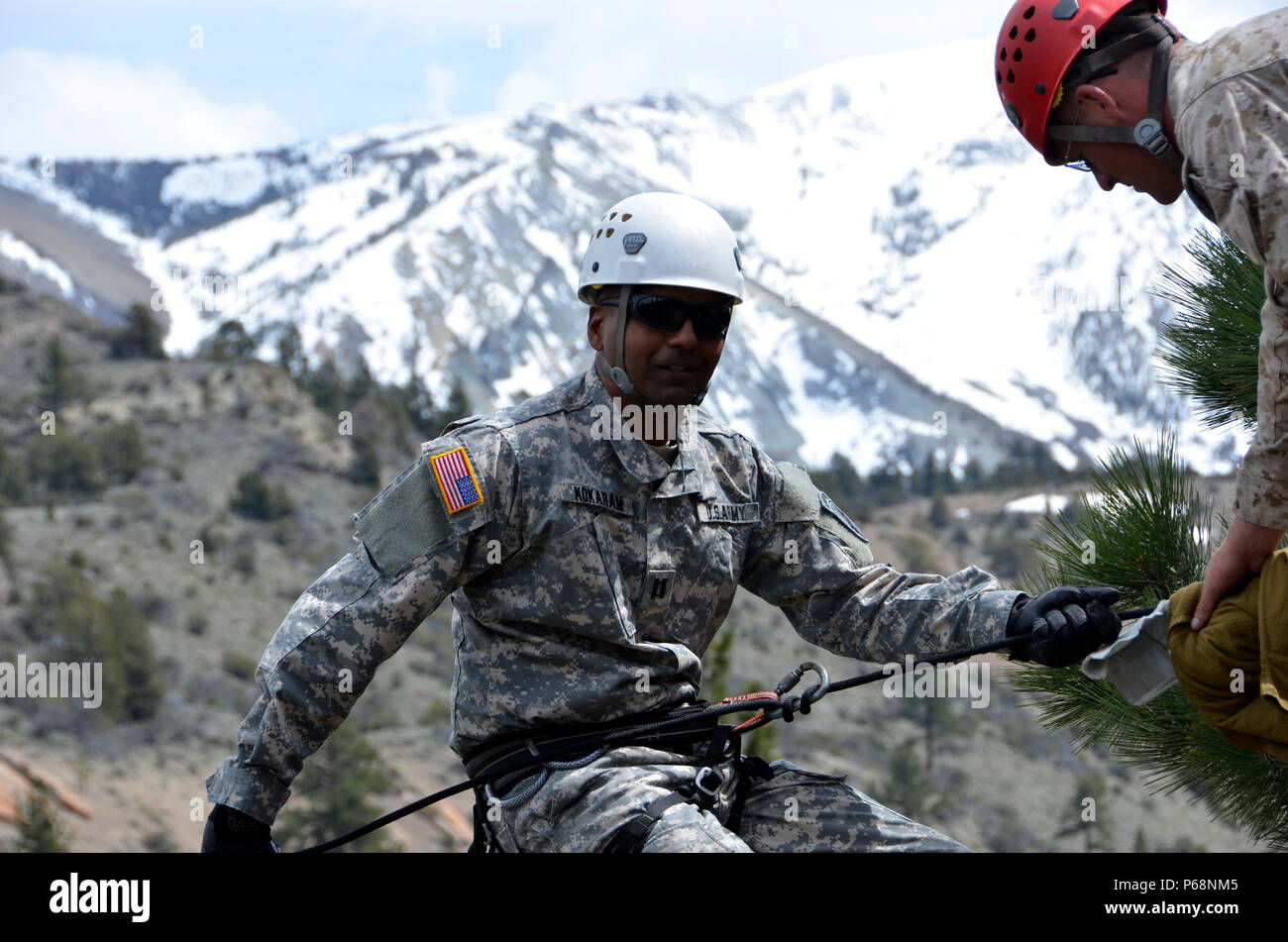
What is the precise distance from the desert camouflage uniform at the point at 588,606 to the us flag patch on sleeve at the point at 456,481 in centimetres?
1

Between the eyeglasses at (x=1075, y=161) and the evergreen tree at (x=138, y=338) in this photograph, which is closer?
the eyeglasses at (x=1075, y=161)

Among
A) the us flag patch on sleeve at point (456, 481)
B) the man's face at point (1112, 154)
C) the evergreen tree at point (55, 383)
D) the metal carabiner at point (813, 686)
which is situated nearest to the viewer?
the man's face at point (1112, 154)

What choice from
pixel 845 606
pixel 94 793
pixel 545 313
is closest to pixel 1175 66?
pixel 845 606

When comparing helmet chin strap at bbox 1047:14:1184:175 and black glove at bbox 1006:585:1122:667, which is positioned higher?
helmet chin strap at bbox 1047:14:1184:175

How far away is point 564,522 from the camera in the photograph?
12.9ft

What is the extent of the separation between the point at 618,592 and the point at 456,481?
0.54m

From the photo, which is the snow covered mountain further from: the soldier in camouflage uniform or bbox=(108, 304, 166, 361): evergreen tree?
the soldier in camouflage uniform

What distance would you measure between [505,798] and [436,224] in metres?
172

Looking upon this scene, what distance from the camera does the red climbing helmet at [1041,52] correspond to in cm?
360

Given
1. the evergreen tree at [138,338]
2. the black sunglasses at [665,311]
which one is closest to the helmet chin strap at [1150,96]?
the black sunglasses at [665,311]

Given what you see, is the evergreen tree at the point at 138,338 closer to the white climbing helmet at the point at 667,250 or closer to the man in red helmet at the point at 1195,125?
the white climbing helmet at the point at 667,250

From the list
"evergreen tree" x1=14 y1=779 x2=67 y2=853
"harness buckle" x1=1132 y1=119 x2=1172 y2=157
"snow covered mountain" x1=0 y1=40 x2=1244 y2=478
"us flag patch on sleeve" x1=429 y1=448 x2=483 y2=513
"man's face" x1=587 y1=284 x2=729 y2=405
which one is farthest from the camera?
"snow covered mountain" x1=0 y1=40 x2=1244 y2=478

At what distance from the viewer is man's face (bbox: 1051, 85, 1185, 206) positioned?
3.50m

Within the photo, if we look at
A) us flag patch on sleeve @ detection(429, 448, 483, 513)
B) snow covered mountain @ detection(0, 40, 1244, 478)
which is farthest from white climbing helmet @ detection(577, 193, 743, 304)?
snow covered mountain @ detection(0, 40, 1244, 478)
